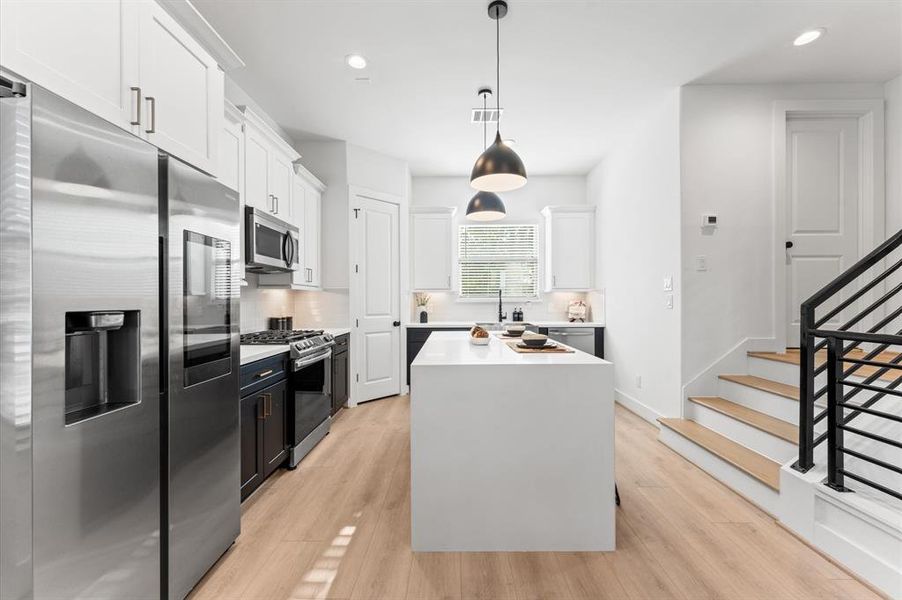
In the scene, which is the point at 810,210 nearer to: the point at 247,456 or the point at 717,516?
the point at 717,516

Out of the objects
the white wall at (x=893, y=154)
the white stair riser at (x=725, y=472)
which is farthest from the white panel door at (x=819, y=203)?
the white stair riser at (x=725, y=472)

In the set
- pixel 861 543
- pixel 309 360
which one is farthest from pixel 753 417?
pixel 309 360

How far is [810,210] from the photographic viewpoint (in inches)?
134

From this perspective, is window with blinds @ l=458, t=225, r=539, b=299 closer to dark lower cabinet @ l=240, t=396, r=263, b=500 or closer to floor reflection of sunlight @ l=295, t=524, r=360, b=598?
dark lower cabinet @ l=240, t=396, r=263, b=500

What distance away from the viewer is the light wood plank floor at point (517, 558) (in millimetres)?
Result: 1626

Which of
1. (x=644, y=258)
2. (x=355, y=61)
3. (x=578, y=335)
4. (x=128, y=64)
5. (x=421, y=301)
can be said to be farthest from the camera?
(x=421, y=301)

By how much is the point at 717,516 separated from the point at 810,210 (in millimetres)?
2872

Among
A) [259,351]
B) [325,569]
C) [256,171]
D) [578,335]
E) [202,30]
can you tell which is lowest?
[325,569]

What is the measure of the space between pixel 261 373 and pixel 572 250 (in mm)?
4360

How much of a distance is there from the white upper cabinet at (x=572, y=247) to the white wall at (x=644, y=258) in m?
0.31

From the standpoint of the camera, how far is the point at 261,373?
2426 millimetres

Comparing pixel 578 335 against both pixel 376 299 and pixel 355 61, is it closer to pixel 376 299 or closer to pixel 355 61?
pixel 376 299

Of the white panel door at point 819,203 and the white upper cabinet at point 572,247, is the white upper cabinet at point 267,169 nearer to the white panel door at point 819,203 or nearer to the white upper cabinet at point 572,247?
the white upper cabinet at point 572,247

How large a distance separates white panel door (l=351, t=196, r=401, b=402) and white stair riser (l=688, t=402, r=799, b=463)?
3.24 m
